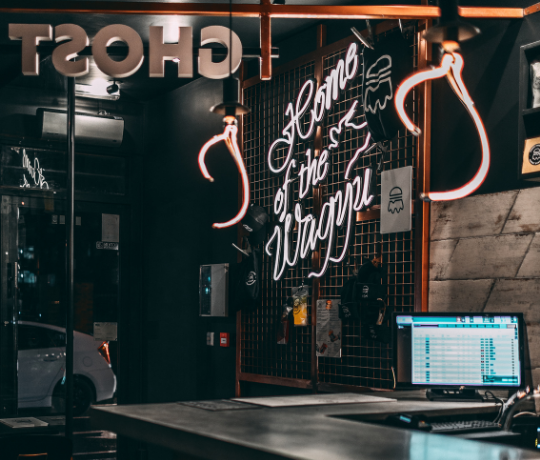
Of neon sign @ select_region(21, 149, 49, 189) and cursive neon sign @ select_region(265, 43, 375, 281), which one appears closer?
cursive neon sign @ select_region(265, 43, 375, 281)

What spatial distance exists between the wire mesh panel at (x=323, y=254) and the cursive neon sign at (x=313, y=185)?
63 mm

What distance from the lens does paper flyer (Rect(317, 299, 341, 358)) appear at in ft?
15.1

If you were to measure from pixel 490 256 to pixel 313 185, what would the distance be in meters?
1.50

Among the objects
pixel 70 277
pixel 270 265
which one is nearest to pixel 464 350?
pixel 270 265

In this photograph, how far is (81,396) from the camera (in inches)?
255

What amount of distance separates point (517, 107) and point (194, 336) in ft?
11.8

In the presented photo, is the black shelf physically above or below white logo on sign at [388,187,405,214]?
above

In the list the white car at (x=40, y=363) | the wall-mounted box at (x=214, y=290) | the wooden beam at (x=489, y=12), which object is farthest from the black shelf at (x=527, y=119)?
the white car at (x=40, y=363)

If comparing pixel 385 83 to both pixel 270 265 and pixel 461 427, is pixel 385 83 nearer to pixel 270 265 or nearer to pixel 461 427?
pixel 270 265

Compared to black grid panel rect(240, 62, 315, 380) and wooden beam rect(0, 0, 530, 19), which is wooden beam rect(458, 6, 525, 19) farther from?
black grid panel rect(240, 62, 315, 380)

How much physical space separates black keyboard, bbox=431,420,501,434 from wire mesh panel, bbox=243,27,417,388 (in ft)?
4.85

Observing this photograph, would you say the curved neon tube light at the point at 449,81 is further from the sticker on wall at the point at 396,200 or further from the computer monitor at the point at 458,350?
the sticker on wall at the point at 396,200

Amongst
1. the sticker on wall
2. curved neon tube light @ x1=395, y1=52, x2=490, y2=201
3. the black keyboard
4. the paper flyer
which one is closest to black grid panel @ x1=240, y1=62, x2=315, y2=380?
the paper flyer

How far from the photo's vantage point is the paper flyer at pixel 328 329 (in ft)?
15.1
